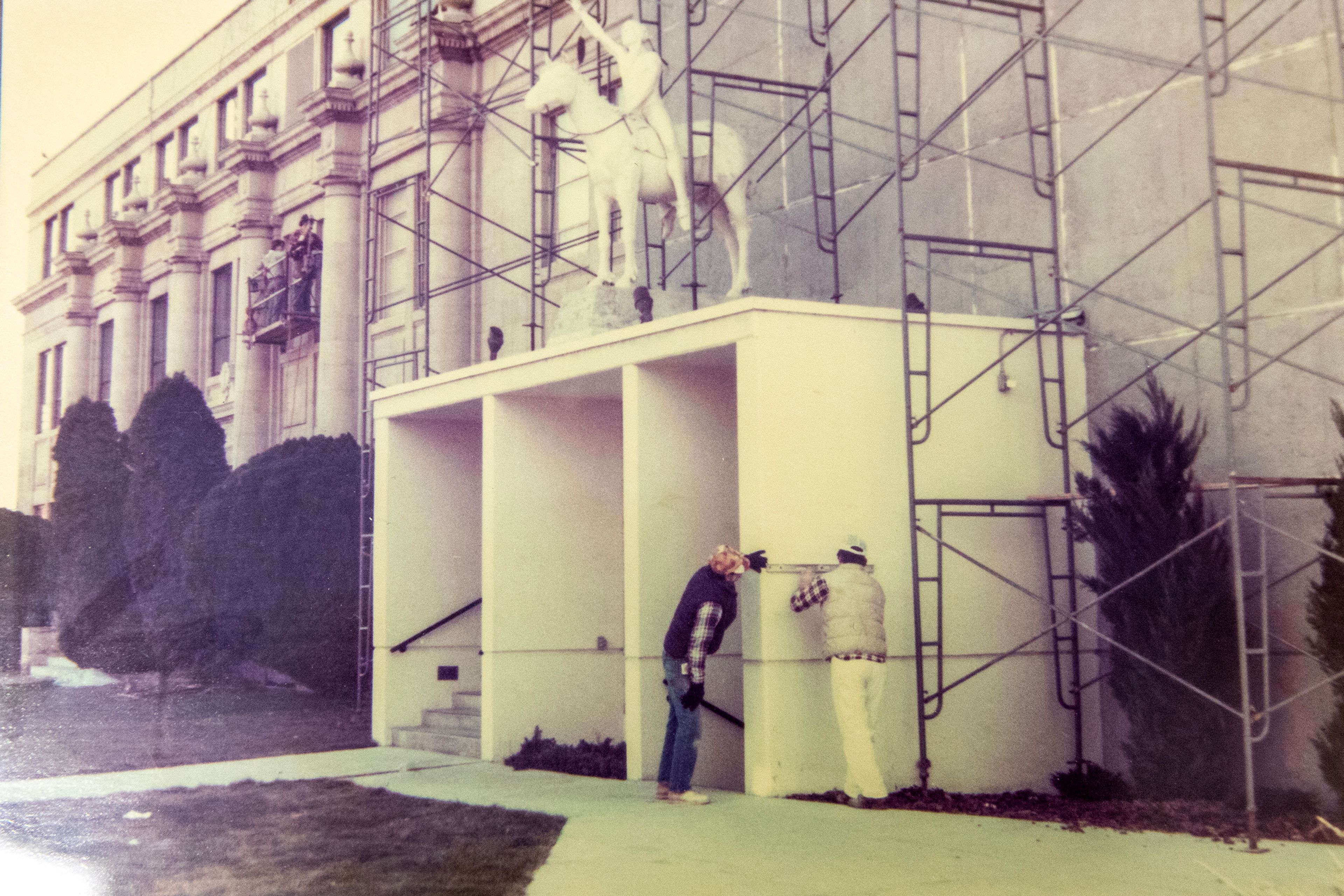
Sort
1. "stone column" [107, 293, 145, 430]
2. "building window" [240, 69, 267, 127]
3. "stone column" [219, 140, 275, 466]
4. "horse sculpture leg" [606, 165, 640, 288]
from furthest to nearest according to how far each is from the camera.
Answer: "stone column" [107, 293, 145, 430]
"building window" [240, 69, 267, 127]
"stone column" [219, 140, 275, 466]
"horse sculpture leg" [606, 165, 640, 288]

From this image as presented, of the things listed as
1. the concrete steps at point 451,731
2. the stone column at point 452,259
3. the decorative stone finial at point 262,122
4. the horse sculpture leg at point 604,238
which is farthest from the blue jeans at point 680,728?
the decorative stone finial at point 262,122

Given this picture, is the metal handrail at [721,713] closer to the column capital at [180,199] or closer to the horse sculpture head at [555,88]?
the horse sculpture head at [555,88]

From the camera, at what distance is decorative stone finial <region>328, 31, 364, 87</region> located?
26875mm

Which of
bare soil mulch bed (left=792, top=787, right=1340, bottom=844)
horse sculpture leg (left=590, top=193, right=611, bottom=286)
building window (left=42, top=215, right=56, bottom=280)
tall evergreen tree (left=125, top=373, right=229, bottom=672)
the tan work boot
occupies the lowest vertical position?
bare soil mulch bed (left=792, top=787, right=1340, bottom=844)

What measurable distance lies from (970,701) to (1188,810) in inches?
88.7

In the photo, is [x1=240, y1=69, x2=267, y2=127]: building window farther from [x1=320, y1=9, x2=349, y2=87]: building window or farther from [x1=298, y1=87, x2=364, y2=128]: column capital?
[x1=298, y1=87, x2=364, y2=128]: column capital

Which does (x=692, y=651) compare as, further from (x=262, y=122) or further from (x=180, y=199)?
(x=180, y=199)

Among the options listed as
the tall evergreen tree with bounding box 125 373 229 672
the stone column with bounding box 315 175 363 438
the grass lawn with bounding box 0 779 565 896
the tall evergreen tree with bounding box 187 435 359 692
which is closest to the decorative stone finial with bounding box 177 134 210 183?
the stone column with bounding box 315 175 363 438

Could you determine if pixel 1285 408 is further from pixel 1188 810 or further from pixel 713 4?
pixel 713 4

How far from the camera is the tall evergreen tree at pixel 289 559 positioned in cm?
2114

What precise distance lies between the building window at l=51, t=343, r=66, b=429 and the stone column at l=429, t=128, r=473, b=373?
22.5m

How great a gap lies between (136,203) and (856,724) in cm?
3102

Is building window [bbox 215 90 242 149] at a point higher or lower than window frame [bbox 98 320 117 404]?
higher

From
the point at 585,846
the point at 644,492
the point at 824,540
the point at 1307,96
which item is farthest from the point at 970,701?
the point at 1307,96
